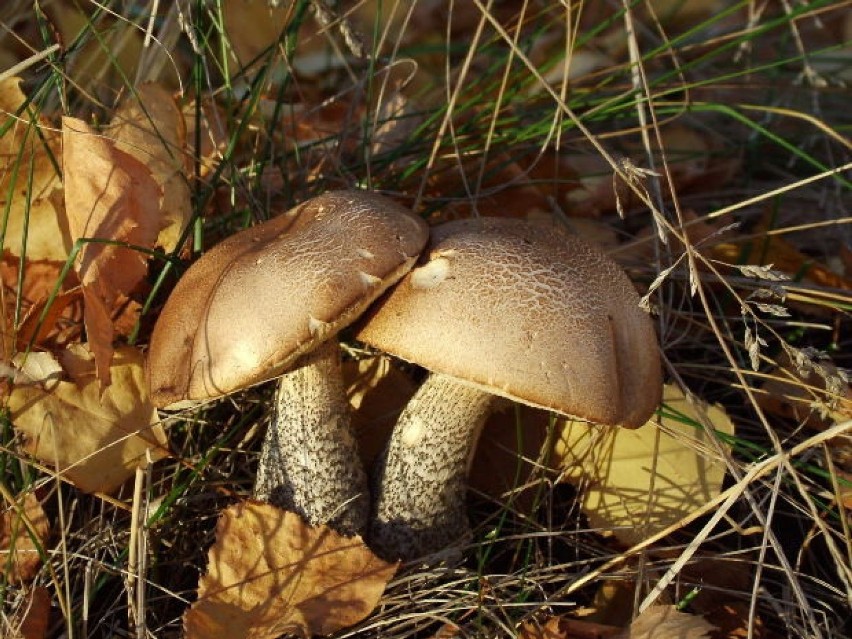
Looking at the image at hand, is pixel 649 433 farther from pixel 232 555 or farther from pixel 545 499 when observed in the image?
pixel 232 555

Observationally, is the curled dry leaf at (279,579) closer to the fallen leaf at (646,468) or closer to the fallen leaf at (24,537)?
the fallen leaf at (24,537)

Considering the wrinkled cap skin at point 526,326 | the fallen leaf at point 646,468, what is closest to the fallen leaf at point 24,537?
the wrinkled cap skin at point 526,326

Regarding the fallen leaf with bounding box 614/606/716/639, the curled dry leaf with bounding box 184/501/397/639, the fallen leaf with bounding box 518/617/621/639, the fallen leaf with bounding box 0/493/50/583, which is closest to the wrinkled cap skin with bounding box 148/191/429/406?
the curled dry leaf with bounding box 184/501/397/639

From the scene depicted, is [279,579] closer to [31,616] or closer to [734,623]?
[31,616]

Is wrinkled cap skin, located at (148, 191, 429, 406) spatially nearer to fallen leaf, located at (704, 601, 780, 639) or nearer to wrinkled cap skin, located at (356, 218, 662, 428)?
wrinkled cap skin, located at (356, 218, 662, 428)

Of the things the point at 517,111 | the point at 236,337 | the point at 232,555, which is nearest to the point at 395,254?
the point at 236,337

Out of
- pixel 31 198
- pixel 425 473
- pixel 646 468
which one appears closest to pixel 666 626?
pixel 646 468
